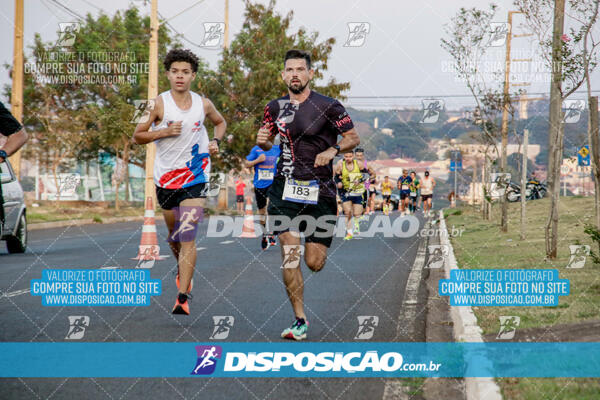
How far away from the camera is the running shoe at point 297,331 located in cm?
564

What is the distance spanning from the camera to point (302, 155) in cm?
593

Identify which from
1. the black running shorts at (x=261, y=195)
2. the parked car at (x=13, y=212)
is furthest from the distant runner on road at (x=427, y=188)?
the parked car at (x=13, y=212)

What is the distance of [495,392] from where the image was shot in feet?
13.2

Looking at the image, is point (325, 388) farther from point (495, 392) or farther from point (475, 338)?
point (475, 338)

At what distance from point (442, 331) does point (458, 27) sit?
1342 centimetres

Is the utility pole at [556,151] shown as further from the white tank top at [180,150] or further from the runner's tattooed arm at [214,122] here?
the white tank top at [180,150]

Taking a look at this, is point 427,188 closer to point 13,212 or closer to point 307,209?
point 13,212

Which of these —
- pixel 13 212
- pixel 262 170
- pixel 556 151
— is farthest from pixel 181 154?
pixel 262 170

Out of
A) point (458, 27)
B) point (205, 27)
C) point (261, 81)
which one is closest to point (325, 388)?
point (458, 27)

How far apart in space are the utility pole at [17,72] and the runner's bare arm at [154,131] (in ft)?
51.0

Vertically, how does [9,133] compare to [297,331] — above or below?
above

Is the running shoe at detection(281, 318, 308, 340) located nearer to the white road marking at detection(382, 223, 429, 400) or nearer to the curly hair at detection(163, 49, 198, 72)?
the white road marking at detection(382, 223, 429, 400)

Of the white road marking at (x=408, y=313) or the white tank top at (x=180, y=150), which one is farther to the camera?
the white tank top at (x=180, y=150)

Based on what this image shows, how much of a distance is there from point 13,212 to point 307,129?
307 inches
